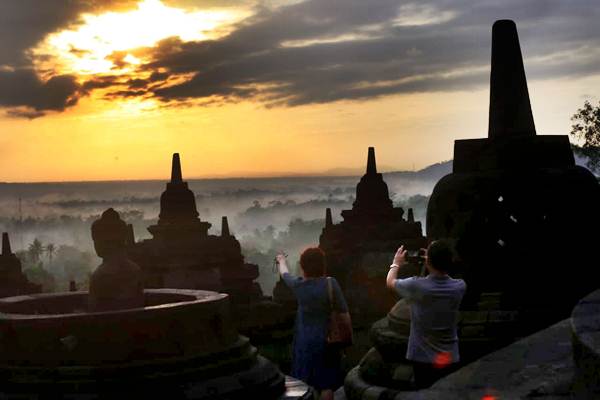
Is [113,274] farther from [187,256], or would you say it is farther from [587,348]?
[187,256]

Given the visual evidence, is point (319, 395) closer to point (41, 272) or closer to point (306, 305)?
point (306, 305)

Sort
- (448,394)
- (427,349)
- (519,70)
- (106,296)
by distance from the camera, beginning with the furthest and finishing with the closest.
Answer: (519,70) → (106,296) → (427,349) → (448,394)

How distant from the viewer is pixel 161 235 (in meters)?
21.8

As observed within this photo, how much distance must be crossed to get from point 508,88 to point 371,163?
54.8 ft

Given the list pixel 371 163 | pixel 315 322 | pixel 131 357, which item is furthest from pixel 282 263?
pixel 371 163

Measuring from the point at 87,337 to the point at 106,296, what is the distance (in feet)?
2.61

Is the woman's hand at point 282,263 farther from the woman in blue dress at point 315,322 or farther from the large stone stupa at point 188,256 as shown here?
the large stone stupa at point 188,256

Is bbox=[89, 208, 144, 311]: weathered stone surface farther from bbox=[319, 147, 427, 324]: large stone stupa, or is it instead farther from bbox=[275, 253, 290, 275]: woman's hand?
bbox=[319, 147, 427, 324]: large stone stupa

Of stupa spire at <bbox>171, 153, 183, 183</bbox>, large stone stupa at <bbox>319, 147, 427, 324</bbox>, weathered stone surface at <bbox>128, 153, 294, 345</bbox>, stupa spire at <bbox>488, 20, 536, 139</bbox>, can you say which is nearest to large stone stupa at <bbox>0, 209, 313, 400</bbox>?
stupa spire at <bbox>488, 20, 536, 139</bbox>

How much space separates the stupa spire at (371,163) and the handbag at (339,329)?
1986 centimetres

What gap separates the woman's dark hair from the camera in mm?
6371

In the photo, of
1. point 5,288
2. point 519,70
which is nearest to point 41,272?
point 5,288

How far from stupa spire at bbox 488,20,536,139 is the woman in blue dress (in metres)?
3.81

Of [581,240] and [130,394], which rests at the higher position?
[581,240]
